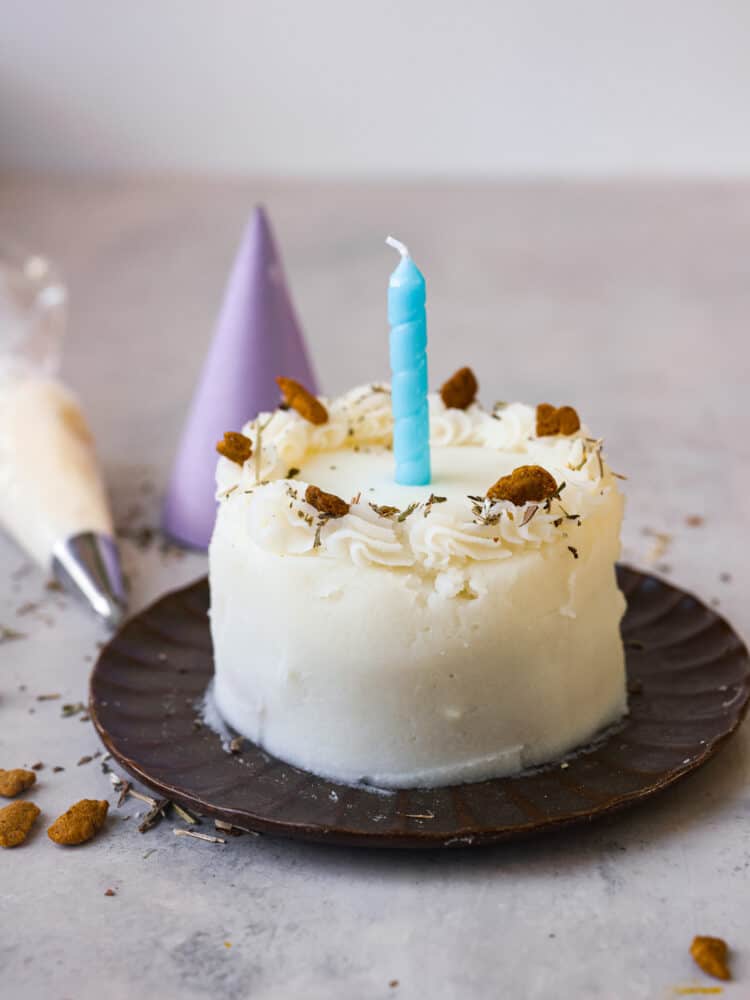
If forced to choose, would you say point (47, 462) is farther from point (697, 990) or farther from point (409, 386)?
point (697, 990)

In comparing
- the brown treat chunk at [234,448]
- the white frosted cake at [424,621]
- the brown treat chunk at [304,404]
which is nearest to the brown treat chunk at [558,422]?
the white frosted cake at [424,621]

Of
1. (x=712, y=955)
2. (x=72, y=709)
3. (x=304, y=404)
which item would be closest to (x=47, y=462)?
(x=72, y=709)

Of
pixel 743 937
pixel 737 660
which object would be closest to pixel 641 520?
pixel 737 660

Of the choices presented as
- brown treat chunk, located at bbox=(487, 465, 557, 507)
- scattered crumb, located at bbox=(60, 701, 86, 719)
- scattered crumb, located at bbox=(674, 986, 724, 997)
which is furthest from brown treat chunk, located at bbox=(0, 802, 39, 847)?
scattered crumb, located at bbox=(674, 986, 724, 997)

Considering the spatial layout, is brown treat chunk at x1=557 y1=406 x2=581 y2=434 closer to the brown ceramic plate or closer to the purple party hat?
the brown ceramic plate

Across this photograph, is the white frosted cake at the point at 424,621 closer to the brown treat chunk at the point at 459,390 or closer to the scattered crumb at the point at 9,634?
the brown treat chunk at the point at 459,390

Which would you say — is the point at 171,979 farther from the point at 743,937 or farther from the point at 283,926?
the point at 743,937

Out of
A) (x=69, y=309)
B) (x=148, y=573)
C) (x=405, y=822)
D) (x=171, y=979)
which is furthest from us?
(x=69, y=309)
